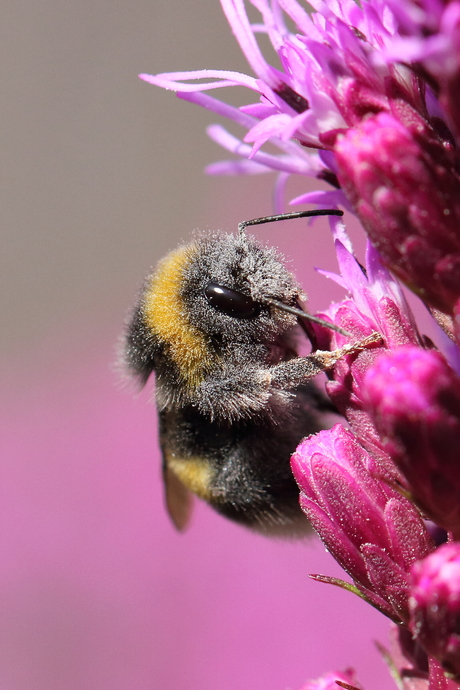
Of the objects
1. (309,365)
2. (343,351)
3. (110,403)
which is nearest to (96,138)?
(110,403)

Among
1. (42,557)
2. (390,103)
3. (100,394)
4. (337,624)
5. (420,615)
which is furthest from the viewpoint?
(100,394)

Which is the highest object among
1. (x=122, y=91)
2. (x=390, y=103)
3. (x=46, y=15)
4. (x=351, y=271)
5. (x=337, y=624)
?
(x=46, y=15)

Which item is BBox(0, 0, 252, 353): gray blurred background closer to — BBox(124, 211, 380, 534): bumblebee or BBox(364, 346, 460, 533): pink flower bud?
BBox(124, 211, 380, 534): bumblebee

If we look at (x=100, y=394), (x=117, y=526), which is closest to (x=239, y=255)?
(x=117, y=526)

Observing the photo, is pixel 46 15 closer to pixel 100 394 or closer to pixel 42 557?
pixel 100 394

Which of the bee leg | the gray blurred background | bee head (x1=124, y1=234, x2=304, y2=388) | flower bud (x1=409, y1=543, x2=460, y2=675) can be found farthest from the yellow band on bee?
the gray blurred background

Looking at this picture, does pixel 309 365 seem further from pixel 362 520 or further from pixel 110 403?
pixel 110 403
